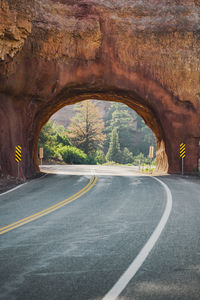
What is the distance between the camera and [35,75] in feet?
77.0

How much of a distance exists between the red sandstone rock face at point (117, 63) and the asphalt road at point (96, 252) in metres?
14.4

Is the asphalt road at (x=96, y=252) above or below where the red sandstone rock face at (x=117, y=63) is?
below

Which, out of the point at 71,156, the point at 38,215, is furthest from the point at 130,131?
the point at 38,215

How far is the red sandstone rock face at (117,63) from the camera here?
77.0 feet

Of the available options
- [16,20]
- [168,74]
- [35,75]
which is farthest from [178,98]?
[16,20]

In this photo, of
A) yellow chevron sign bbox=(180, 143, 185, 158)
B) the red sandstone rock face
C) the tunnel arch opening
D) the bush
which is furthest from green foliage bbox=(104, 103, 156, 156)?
yellow chevron sign bbox=(180, 143, 185, 158)

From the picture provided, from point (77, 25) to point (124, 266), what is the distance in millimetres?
22327

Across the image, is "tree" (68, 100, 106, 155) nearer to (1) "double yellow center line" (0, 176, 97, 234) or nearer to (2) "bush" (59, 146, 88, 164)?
(2) "bush" (59, 146, 88, 164)

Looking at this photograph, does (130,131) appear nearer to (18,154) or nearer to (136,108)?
(136,108)

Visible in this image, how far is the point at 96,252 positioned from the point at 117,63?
22221mm

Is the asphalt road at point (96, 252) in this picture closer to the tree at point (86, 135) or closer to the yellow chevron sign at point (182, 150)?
the yellow chevron sign at point (182, 150)

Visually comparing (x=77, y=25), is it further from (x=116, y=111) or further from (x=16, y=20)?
(x=116, y=111)

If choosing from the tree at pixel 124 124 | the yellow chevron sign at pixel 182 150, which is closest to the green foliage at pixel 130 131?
the tree at pixel 124 124

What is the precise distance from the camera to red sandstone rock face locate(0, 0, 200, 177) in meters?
23.5
